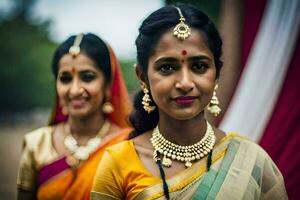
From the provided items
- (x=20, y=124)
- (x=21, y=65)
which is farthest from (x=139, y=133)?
(x=21, y=65)

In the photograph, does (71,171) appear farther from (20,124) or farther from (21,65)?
(21,65)

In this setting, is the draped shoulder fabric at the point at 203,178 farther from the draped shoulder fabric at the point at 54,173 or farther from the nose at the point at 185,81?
the draped shoulder fabric at the point at 54,173

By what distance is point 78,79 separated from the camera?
333 cm

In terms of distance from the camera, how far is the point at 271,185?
7.60 feet

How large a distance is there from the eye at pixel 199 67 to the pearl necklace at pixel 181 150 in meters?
0.36

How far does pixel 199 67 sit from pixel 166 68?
0.15 metres

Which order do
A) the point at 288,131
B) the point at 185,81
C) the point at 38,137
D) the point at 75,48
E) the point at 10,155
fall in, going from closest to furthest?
the point at 185,81 < the point at 288,131 < the point at 75,48 < the point at 38,137 < the point at 10,155

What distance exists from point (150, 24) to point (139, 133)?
0.60 m

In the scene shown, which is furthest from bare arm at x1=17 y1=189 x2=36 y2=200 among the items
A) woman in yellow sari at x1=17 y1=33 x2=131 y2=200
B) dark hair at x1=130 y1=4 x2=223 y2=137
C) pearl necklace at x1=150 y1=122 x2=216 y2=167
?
dark hair at x1=130 y1=4 x2=223 y2=137

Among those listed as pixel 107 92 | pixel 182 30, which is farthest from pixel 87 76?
pixel 182 30

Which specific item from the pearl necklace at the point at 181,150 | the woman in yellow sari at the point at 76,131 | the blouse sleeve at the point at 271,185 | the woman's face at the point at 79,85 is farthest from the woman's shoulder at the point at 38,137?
the blouse sleeve at the point at 271,185

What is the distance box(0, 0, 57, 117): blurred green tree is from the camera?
1412cm

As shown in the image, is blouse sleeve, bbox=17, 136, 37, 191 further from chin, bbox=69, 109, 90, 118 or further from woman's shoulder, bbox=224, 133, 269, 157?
woman's shoulder, bbox=224, 133, 269, 157

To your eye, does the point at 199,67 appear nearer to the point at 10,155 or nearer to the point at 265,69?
the point at 265,69
